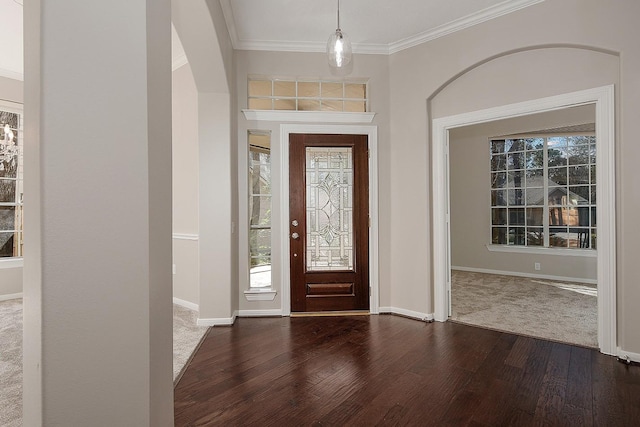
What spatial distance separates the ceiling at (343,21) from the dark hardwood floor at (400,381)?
3.04m

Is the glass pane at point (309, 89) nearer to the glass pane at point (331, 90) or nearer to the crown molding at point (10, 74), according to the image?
the glass pane at point (331, 90)

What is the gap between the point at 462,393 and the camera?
2096mm

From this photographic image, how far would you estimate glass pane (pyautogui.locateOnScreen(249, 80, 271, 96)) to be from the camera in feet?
12.5

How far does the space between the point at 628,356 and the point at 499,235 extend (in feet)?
13.4

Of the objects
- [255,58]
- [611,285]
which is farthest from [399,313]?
[255,58]

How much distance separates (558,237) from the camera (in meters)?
5.82

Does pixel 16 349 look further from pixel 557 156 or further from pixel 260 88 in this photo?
pixel 557 156

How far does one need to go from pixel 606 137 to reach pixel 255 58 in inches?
134

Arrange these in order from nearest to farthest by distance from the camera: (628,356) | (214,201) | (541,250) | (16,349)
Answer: (628,356) → (16,349) → (214,201) → (541,250)

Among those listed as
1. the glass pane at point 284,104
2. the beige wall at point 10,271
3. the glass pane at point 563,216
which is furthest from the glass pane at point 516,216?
the beige wall at point 10,271

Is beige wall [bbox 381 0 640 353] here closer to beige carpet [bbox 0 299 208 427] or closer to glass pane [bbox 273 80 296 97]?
glass pane [bbox 273 80 296 97]

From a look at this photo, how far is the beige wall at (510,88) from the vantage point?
8.20ft

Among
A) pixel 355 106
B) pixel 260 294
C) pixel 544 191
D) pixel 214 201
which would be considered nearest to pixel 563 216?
pixel 544 191

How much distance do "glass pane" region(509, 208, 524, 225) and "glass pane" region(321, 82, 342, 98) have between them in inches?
174
